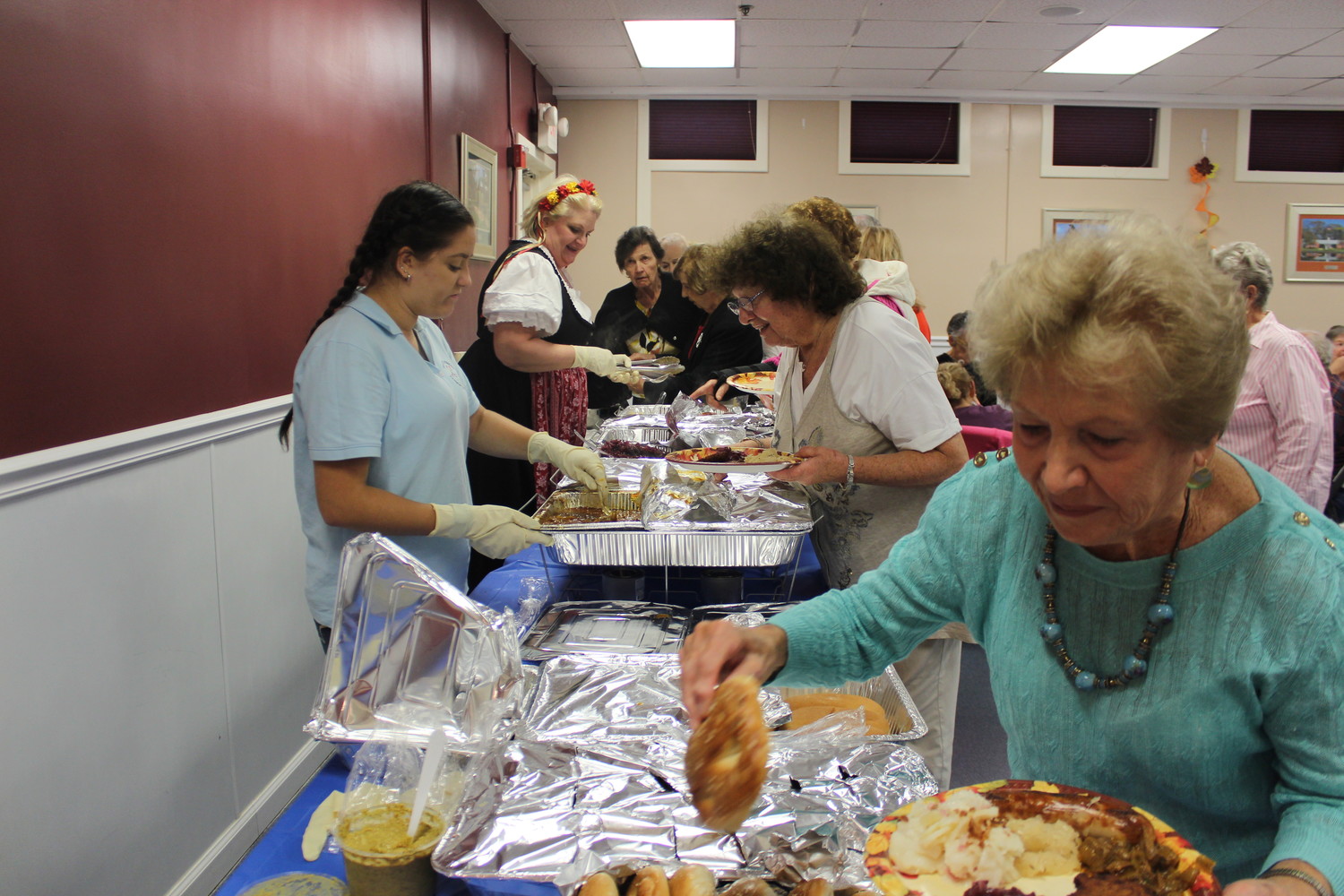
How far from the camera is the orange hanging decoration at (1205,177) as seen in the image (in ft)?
25.7

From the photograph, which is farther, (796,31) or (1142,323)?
(796,31)

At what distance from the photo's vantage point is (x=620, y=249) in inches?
203

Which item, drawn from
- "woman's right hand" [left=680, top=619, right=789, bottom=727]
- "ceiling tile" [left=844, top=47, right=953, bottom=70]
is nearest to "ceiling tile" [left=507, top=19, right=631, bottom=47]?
"ceiling tile" [left=844, top=47, right=953, bottom=70]

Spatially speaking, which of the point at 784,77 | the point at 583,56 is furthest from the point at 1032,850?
the point at 784,77

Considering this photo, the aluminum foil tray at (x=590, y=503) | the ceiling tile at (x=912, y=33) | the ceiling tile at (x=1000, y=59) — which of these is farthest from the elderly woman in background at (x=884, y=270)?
the ceiling tile at (x=1000, y=59)

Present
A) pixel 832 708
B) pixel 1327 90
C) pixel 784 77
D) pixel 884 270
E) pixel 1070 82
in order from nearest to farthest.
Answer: pixel 832 708 → pixel 884 270 → pixel 784 77 → pixel 1070 82 → pixel 1327 90

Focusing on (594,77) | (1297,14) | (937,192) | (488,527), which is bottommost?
(488,527)

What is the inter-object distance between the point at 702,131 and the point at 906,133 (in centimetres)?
184

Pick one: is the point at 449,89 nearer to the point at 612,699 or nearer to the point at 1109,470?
the point at 612,699

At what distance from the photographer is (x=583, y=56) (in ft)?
21.7

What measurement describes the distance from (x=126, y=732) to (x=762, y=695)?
57.3 inches

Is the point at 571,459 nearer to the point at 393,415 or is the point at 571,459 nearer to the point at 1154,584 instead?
the point at 393,415

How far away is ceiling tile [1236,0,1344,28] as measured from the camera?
5.33m

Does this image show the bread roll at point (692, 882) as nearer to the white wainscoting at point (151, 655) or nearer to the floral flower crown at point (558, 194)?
the white wainscoting at point (151, 655)
